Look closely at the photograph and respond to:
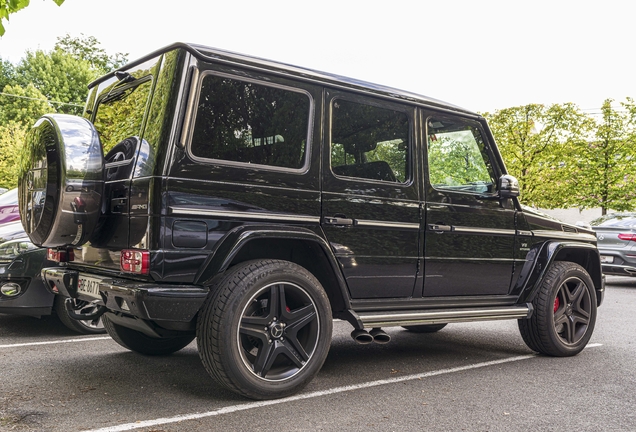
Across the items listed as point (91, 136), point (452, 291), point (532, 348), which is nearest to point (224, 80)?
point (91, 136)

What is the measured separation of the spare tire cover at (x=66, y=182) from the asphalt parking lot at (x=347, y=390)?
1.08m

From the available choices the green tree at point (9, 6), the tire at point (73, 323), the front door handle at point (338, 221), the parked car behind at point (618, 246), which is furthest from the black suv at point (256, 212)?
the parked car behind at point (618, 246)

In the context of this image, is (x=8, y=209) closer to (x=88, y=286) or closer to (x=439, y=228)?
(x=88, y=286)

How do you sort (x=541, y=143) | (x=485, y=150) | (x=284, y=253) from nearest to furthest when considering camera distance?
(x=284, y=253) → (x=485, y=150) → (x=541, y=143)

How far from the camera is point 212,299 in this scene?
12.9ft

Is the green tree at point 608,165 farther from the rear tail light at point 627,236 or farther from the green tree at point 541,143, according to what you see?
the rear tail light at point 627,236

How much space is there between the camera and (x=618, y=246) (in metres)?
12.8

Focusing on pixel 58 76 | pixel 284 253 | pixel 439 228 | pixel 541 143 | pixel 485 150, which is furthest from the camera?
pixel 58 76

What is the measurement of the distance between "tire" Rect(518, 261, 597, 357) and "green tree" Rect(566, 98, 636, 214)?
72.8 ft

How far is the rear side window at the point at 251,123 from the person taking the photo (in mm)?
4031

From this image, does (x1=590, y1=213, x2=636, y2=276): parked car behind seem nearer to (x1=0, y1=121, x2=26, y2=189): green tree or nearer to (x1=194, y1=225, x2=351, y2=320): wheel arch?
(x1=194, y1=225, x2=351, y2=320): wheel arch

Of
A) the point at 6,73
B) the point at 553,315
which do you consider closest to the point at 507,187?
the point at 553,315

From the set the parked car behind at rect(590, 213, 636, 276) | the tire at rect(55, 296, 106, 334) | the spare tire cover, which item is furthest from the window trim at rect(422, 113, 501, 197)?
the parked car behind at rect(590, 213, 636, 276)

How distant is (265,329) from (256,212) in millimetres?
750
